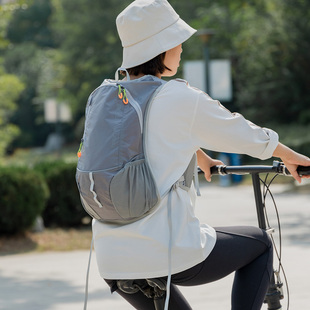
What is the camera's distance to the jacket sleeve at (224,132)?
91.3 inches

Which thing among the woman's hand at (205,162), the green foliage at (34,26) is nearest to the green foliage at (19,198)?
the woman's hand at (205,162)

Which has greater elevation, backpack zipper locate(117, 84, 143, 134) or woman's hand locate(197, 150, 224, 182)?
backpack zipper locate(117, 84, 143, 134)

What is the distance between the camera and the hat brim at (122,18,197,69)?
237 centimetres

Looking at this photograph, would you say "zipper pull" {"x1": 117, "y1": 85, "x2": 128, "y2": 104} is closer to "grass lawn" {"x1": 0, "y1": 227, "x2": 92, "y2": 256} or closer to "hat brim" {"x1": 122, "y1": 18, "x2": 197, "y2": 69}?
"hat brim" {"x1": 122, "y1": 18, "x2": 197, "y2": 69}

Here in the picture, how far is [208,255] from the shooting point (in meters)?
2.34

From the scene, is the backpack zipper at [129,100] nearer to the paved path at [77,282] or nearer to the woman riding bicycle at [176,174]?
the woman riding bicycle at [176,174]

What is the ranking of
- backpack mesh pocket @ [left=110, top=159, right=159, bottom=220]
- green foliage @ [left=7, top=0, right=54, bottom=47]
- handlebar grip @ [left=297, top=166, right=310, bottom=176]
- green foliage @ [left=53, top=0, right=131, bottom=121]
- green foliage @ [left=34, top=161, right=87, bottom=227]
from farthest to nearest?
1. green foliage @ [left=7, top=0, right=54, bottom=47]
2. green foliage @ [left=53, top=0, right=131, bottom=121]
3. green foliage @ [left=34, top=161, right=87, bottom=227]
4. handlebar grip @ [left=297, top=166, right=310, bottom=176]
5. backpack mesh pocket @ [left=110, top=159, right=159, bottom=220]

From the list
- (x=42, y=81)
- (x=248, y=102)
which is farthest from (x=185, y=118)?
(x=42, y=81)

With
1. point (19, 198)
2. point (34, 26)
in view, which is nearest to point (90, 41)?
point (19, 198)

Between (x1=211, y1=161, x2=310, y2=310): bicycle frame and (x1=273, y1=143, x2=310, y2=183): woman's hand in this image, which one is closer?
(x1=273, y1=143, x2=310, y2=183): woman's hand

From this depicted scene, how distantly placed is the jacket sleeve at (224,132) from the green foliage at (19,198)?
689 centimetres

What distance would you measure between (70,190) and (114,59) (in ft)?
84.2

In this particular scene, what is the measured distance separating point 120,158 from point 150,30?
17.2 inches

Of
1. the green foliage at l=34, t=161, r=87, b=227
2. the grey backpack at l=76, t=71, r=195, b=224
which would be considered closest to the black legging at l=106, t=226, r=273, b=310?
the grey backpack at l=76, t=71, r=195, b=224
